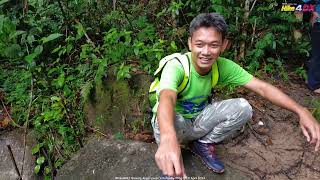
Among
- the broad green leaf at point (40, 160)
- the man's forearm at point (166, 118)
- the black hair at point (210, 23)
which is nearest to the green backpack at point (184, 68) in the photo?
the black hair at point (210, 23)

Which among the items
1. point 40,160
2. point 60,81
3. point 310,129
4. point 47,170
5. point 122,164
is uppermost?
point 310,129

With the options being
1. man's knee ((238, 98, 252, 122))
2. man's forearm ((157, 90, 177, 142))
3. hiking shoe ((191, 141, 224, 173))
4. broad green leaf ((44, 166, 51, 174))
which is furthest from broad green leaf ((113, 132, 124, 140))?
man's forearm ((157, 90, 177, 142))

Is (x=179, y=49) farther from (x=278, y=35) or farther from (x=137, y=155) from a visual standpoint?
(x=137, y=155)

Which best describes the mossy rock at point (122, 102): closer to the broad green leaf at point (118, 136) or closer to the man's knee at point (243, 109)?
the broad green leaf at point (118, 136)

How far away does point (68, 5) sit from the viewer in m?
5.08

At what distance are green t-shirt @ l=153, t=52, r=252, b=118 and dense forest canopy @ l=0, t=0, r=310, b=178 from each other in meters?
1.12

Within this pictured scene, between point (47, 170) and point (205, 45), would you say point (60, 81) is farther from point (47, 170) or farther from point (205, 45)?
point (205, 45)

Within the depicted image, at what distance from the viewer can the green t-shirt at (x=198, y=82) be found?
270cm

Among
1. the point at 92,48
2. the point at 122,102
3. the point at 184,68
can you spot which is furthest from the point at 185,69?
the point at 92,48

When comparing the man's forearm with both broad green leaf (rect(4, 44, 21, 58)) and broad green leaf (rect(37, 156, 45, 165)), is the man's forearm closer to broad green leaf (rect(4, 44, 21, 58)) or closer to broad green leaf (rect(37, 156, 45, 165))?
broad green leaf (rect(4, 44, 21, 58))

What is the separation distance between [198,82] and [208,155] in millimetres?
721

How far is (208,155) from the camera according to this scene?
3.05 m

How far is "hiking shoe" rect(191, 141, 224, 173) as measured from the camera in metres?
2.98

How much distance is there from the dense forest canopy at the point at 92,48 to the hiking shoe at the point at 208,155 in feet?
3.93
